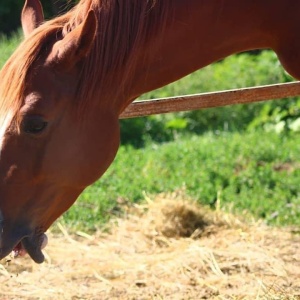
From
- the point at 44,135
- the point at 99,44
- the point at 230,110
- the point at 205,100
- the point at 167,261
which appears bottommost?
the point at 230,110

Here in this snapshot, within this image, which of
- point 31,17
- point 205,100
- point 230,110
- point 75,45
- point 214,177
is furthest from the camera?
point 230,110

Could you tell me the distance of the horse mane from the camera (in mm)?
2166

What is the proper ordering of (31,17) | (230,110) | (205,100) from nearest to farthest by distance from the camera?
(31,17), (205,100), (230,110)

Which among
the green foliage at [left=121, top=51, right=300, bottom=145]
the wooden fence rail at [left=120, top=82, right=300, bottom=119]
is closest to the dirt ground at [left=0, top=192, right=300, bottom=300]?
the wooden fence rail at [left=120, top=82, right=300, bottom=119]

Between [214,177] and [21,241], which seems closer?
[21,241]

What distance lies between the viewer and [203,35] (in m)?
2.41

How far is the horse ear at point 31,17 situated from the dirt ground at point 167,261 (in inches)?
57.7

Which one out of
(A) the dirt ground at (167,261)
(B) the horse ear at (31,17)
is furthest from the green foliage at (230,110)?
(B) the horse ear at (31,17)

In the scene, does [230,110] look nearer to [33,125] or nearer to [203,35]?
[203,35]

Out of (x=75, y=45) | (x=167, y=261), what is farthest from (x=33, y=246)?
(x=167, y=261)

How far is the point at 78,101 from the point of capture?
7.24 ft

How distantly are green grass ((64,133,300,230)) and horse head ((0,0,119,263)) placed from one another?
8.26 feet

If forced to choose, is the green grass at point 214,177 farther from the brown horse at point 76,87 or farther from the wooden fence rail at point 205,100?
the brown horse at point 76,87

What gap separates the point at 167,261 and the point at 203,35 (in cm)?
180
